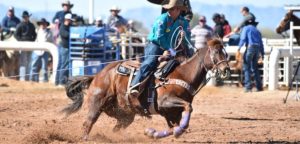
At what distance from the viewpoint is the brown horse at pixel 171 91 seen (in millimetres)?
12109

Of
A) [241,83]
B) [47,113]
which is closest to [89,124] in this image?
[47,113]

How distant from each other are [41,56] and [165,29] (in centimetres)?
1321

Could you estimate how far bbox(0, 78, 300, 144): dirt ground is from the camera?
43.2 feet

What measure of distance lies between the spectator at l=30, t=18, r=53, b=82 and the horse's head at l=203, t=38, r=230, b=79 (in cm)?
1338

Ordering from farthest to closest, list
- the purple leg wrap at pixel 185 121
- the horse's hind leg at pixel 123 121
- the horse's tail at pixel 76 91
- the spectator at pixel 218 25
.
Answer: the spectator at pixel 218 25 < the horse's tail at pixel 76 91 < the horse's hind leg at pixel 123 121 < the purple leg wrap at pixel 185 121

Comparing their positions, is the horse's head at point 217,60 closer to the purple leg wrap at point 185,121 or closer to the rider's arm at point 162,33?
the rider's arm at point 162,33

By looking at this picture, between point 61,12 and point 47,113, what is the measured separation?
27.0 ft

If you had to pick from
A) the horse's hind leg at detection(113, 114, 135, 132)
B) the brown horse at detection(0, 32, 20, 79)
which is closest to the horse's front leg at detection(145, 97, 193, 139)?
the horse's hind leg at detection(113, 114, 135, 132)

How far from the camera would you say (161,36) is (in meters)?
12.5

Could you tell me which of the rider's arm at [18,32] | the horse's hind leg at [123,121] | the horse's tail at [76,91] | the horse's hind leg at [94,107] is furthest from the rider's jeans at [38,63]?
the horse's hind leg at [94,107]

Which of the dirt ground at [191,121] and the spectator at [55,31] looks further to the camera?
the spectator at [55,31]

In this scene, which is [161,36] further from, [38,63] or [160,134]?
[38,63]

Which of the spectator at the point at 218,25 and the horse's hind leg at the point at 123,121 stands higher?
the spectator at the point at 218,25

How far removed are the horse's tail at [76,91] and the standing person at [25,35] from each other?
39.4 feet
